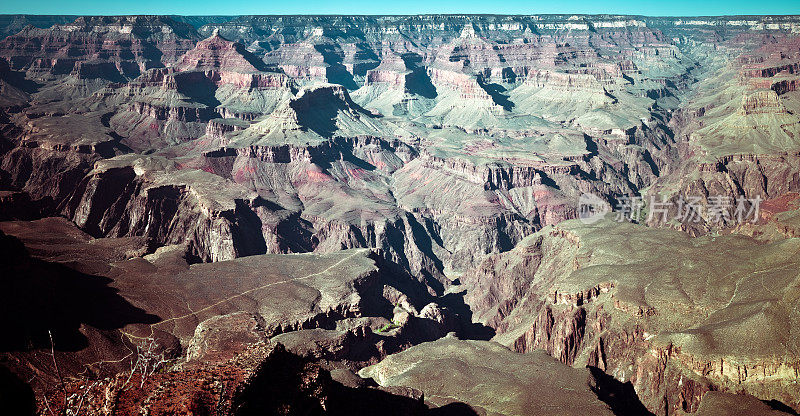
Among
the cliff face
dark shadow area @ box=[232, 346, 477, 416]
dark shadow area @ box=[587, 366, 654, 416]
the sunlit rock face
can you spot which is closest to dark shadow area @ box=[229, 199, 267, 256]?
the sunlit rock face

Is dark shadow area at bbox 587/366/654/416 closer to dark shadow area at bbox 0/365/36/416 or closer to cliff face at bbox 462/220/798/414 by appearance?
cliff face at bbox 462/220/798/414

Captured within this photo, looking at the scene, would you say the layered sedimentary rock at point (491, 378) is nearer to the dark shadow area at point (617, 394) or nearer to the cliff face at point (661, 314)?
the dark shadow area at point (617, 394)

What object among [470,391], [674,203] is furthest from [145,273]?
[674,203]

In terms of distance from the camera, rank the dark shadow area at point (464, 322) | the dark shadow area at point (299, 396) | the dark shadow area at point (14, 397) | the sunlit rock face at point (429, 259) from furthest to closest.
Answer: the dark shadow area at point (464, 322) → the sunlit rock face at point (429, 259) → the dark shadow area at point (299, 396) → the dark shadow area at point (14, 397)

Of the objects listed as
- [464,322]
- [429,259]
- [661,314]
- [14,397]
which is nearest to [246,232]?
[429,259]

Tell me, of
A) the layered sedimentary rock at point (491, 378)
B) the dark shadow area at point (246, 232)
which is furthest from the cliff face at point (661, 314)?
the dark shadow area at point (246, 232)

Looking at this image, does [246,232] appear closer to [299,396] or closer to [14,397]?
[299,396]
